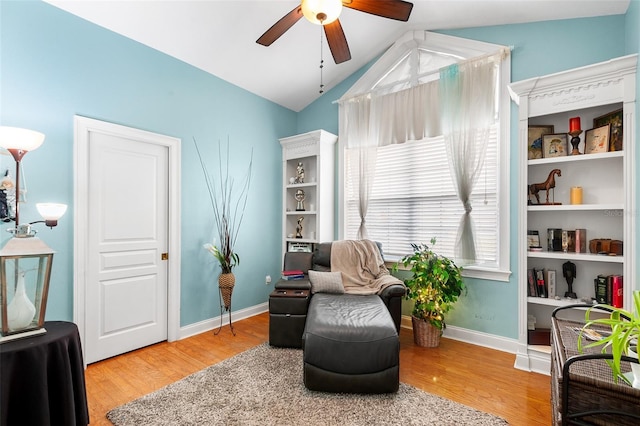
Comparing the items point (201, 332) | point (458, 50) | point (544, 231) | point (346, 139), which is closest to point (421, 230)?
point (544, 231)

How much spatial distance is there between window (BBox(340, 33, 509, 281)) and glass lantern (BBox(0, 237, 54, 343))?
3.09 m

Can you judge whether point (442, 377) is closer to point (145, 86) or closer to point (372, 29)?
point (372, 29)

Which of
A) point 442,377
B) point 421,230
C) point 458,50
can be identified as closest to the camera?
point 442,377

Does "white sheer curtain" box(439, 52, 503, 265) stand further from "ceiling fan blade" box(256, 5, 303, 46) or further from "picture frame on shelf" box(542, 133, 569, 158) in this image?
"ceiling fan blade" box(256, 5, 303, 46)

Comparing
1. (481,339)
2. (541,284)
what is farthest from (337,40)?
(481,339)

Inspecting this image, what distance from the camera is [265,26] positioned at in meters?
3.06

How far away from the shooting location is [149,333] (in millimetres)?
3064

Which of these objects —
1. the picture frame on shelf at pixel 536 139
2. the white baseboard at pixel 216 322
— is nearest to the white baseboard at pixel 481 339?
the picture frame on shelf at pixel 536 139

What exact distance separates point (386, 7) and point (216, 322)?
11.7 ft

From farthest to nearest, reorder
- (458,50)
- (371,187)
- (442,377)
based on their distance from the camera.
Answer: (371,187) → (458,50) → (442,377)

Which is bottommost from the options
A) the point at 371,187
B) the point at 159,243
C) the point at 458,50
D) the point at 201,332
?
the point at 201,332

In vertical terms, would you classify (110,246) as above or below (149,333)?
above

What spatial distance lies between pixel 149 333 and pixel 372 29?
13.4 ft

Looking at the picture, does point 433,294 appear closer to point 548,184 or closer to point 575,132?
point 548,184
